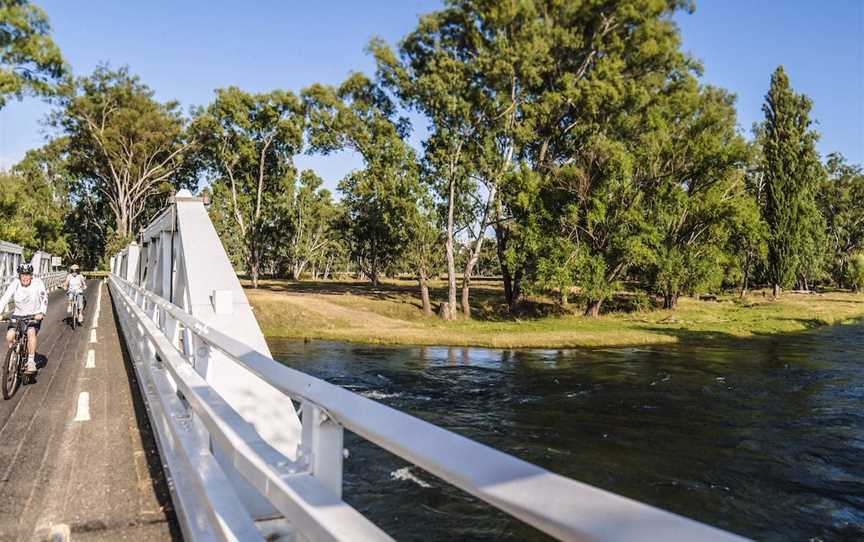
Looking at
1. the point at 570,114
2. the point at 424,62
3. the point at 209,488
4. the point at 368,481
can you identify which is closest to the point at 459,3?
the point at 424,62

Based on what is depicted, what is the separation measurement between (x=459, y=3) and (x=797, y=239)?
37122mm

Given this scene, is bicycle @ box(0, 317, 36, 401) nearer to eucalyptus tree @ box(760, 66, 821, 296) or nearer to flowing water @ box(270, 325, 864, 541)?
flowing water @ box(270, 325, 864, 541)

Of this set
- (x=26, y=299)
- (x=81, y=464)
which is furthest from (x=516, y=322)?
(x=81, y=464)

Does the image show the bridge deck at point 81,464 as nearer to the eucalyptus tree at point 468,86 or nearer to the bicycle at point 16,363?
the bicycle at point 16,363

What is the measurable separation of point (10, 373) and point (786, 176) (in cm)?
5876

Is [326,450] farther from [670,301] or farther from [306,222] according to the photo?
[306,222]

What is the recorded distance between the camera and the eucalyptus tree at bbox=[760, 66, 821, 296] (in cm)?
5250

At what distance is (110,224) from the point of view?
76000mm

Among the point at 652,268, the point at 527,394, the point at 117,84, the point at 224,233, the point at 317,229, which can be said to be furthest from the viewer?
the point at 224,233

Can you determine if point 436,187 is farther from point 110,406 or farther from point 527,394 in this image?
point 110,406

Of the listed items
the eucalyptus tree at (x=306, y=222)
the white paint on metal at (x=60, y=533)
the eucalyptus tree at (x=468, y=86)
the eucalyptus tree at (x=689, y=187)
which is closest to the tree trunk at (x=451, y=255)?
the eucalyptus tree at (x=468, y=86)

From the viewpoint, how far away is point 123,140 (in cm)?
5834

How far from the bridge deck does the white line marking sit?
0.01 meters

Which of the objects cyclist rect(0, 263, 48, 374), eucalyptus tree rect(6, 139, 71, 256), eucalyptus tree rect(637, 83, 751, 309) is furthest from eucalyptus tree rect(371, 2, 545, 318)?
eucalyptus tree rect(6, 139, 71, 256)
